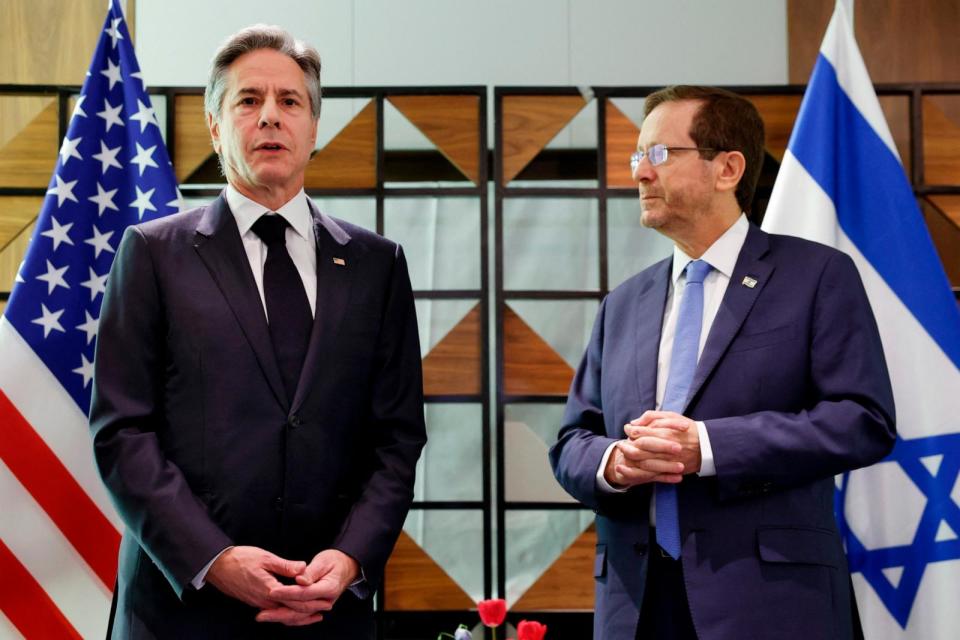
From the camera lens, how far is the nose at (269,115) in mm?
2068

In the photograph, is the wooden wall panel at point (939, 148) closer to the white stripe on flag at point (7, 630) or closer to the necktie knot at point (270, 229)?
the necktie knot at point (270, 229)

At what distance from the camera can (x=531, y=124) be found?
3.78m

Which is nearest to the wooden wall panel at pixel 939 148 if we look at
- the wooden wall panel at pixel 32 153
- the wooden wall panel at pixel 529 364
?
the wooden wall panel at pixel 529 364

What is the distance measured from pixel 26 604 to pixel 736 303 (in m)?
2.33

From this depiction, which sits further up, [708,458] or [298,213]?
[298,213]

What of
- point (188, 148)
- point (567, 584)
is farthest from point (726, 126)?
point (188, 148)

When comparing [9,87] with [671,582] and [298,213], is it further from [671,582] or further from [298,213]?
[671,582]

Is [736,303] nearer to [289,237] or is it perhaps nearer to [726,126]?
[726,126]

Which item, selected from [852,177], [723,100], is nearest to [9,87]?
[723,100]

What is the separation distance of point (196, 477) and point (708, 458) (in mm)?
933

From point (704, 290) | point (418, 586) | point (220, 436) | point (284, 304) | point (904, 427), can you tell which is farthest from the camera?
point (418, 586)

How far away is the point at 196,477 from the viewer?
6.28ft

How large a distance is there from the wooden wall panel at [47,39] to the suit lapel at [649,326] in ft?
8.92

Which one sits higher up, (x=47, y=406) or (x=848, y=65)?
(x=848, y=65)
